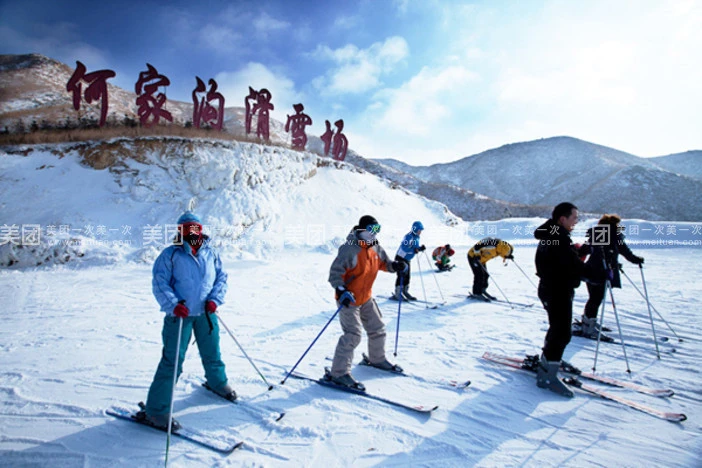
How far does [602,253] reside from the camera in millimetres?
4996

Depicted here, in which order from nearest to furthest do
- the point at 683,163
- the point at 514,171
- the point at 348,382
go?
the point at 348,382 → the point at 514,171 → the point at 683,163

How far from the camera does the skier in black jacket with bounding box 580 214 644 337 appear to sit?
5051mm

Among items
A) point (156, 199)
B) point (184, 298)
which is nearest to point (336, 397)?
point (184, 298)

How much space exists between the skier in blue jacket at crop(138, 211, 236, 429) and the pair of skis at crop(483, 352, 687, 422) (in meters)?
3.63

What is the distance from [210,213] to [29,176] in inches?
302

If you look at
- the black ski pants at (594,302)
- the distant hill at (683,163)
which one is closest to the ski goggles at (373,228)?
the black ski pants at (594,302)

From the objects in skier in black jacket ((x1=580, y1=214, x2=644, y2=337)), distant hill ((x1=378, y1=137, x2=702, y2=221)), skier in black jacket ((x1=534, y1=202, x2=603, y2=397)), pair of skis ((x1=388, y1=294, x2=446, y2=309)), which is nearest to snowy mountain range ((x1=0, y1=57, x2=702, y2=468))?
pair of skis ((x1=388, y1=294, x2=446, y2=309))

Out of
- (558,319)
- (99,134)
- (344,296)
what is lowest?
(558,319)

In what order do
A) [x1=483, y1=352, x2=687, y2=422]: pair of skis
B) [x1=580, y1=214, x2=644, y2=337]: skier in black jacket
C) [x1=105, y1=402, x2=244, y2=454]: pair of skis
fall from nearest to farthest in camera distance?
1. [x1=105, y1=402, x2=244, y2=454]: pair of skis
2. [x1=483, y1=352, x2=687, y2=422]: pair of skis
3. [x1=580, y1=214, x2=644, y2=337]: skier in black jacket

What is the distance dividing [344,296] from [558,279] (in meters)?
2.37

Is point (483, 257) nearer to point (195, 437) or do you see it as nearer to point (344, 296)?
point (344, 296)

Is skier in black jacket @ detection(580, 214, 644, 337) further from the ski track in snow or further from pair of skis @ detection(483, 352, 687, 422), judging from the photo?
pair of skis @ detection(483, 352, 687, 422)

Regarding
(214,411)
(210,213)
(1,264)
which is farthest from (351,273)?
(1,264)

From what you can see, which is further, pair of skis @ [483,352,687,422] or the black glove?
the black glove
